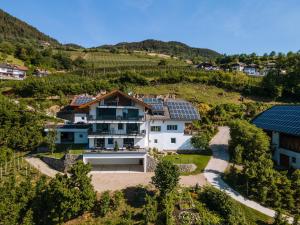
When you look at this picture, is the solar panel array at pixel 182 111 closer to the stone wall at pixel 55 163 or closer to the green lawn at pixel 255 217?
the green lawn at pixel 255 217

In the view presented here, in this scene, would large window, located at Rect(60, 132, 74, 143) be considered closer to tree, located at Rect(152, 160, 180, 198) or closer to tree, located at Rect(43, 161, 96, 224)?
tree, located at Rect(43, 161, 96, 224)

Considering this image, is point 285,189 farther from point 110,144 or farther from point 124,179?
point 110,144

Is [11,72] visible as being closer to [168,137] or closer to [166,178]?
[168,137]

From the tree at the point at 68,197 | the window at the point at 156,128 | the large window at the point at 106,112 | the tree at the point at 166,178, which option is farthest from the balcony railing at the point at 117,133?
the tree at the point at 68,197

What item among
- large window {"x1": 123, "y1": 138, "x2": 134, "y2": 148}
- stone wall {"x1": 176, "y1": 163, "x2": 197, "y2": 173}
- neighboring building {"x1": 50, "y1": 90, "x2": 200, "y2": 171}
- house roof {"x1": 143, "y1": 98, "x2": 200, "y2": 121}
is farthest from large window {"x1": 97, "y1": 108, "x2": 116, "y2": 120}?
stone wall {"x1": 176, "y1": 163, "x2": 197, "y2": 173}

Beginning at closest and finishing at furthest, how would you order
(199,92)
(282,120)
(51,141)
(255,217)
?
(255,217) → (51,141) → (282,120) → (199,92)

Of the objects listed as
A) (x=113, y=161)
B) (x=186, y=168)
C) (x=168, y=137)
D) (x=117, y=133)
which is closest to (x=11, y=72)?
(x=117, y=133)
